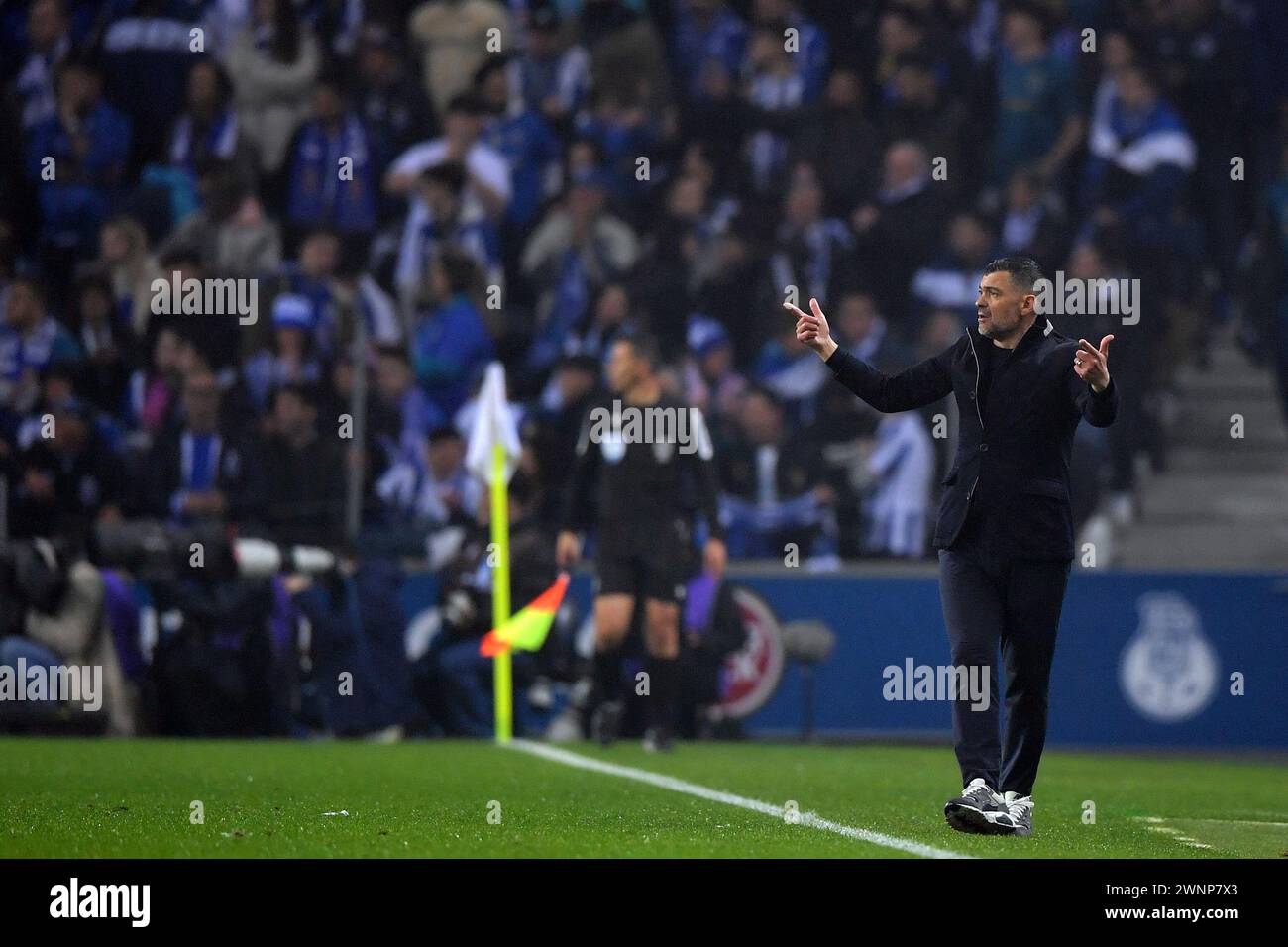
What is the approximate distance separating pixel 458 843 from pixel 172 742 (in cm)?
728

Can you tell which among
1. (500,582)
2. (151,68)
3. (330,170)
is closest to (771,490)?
(500,582)

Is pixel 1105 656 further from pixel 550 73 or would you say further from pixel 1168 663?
pixel 550 73

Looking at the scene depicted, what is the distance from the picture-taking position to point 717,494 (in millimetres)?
14742

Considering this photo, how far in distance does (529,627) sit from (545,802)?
5152 millimetres

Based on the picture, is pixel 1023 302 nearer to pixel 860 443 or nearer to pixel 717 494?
pixel 717 494

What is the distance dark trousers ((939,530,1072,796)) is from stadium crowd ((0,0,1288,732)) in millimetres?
7850

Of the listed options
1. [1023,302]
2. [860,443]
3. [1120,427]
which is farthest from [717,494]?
[1023,302]

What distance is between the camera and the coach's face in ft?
28.6

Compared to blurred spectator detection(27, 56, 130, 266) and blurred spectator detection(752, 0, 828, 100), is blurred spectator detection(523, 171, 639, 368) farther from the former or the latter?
blurred spectator detection(27, 56, 130, 266)

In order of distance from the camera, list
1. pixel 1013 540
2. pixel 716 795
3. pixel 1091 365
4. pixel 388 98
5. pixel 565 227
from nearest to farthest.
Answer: pixel 1091 365, pixel 1013 540, pixel 716 795, pixel 565 227, pixel 388 98

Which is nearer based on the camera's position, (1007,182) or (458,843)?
(458,843)

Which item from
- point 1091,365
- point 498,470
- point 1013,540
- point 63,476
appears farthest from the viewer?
point 63,476

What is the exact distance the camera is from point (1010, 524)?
28.4 ft

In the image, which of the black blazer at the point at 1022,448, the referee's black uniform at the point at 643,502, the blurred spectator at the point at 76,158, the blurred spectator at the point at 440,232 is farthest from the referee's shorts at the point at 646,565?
the blurred spectator at the point at 76,158
